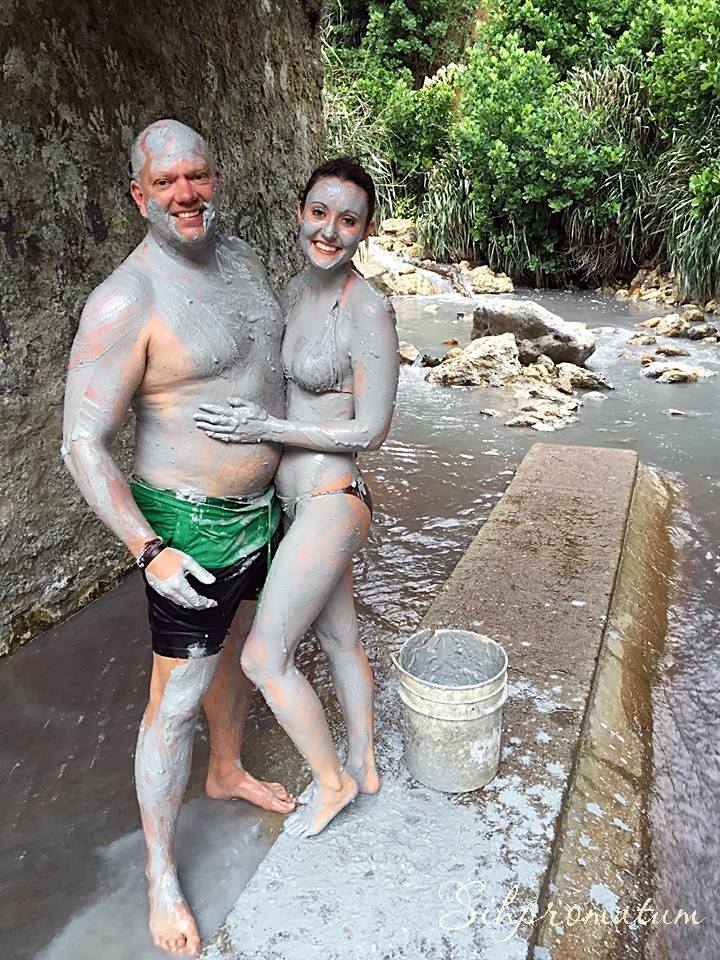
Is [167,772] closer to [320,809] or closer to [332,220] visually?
[320,809]

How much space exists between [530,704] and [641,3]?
45.5 feet

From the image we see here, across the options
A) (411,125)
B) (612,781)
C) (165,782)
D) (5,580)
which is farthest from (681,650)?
(411,125)

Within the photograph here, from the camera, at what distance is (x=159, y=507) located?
6.31ft

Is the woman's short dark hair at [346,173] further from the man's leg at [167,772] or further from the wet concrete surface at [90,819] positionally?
the wet concrete surface at [90,819]

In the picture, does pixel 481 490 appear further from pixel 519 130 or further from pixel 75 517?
pixel 519 130

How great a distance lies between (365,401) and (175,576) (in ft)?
2.10

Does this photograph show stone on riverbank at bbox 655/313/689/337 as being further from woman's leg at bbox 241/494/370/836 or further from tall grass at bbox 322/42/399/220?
woman's leg at bbox 241/494/370/836

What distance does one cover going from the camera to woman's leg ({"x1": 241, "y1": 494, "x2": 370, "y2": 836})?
200 cm

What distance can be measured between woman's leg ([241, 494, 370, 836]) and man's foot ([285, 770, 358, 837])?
120 mm

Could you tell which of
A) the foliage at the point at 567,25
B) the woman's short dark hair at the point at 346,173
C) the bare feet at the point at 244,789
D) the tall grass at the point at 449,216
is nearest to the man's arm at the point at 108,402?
the woman's short dark hair at the point at 346,173

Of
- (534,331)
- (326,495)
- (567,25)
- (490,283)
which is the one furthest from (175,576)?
(567,25)

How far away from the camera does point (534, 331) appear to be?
868cm

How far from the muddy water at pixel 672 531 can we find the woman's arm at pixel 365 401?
1.57 m

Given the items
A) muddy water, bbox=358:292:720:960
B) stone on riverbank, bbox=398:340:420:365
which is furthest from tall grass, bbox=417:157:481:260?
stone on riverbank, bbox=398:340:420:365
